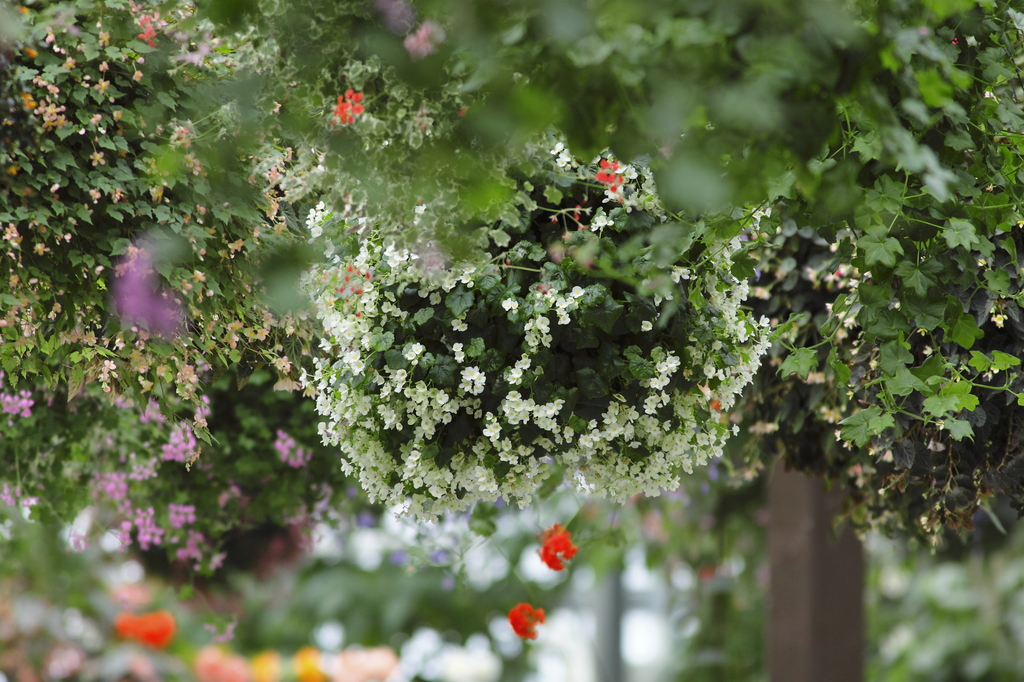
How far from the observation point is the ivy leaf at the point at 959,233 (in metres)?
1.40

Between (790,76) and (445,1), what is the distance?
1.11ft

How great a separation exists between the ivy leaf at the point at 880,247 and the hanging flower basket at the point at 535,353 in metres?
0.24

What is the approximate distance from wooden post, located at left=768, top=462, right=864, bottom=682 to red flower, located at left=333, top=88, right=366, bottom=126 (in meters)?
2.22

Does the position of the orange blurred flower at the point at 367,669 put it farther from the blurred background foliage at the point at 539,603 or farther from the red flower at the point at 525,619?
the red flower at the point at 525,619

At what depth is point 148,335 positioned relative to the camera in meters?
1.65

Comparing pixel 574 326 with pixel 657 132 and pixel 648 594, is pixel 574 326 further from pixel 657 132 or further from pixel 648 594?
pixel 648 594

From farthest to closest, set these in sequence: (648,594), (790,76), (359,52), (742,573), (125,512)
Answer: (648,594)
(742,573)
(125,512)
(359,52)
(790,76)

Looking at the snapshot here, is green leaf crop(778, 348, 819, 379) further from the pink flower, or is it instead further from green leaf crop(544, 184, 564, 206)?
the pink flower

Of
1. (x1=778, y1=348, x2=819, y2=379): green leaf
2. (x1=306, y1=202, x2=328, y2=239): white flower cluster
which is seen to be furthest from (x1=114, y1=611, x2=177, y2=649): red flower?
(x1=778, y1=348, x2=819, y2=379): green leaf

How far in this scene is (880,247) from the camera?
4.54 ft

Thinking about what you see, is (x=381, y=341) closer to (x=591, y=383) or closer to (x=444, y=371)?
(x=444, y=371)

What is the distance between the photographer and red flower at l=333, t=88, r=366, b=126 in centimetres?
118

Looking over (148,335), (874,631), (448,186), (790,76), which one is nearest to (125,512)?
(148,335)

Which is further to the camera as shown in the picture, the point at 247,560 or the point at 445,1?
the point at 247,560
